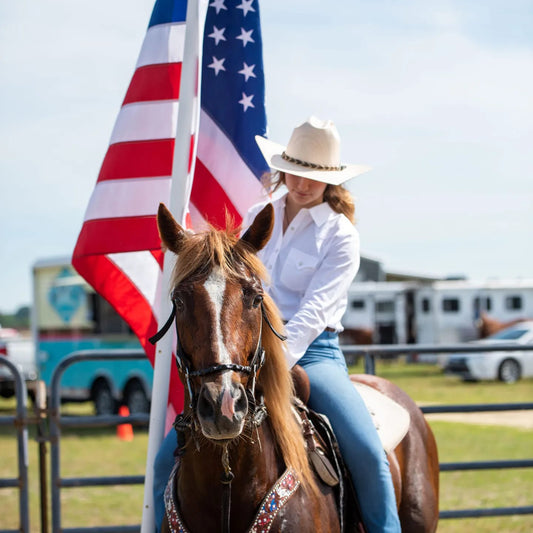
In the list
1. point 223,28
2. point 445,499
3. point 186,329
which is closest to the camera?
point 186,329

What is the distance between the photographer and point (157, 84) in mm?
4598

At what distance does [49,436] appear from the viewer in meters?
5.56

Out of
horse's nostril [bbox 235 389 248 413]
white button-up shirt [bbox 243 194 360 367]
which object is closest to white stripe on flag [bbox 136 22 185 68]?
white button-up shirt [bbox 243 194 360 367]

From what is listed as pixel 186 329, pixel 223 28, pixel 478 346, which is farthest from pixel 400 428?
pixel 223 28

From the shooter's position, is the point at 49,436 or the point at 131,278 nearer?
the point at 131,278

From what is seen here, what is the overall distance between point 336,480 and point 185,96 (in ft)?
7.22

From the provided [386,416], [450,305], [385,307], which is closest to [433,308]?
[450,305]

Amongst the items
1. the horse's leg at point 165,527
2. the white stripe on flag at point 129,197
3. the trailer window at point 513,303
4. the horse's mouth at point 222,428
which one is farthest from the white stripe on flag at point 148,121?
the trailer window at point 513,303

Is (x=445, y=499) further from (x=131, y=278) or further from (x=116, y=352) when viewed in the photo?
(x=131, y=278)

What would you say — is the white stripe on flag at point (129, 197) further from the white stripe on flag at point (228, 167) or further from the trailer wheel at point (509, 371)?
the trailer wheel at point (509, 371)

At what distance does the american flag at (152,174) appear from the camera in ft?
14.7

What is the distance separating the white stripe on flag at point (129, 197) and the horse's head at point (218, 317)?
5.00 feet

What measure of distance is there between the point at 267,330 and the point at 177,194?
129cm

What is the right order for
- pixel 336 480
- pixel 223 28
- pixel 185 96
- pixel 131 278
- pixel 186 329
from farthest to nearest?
pixel 223 28, pixel 131 278, pixel 185 96, pixel 336 480, pixel 186 329
